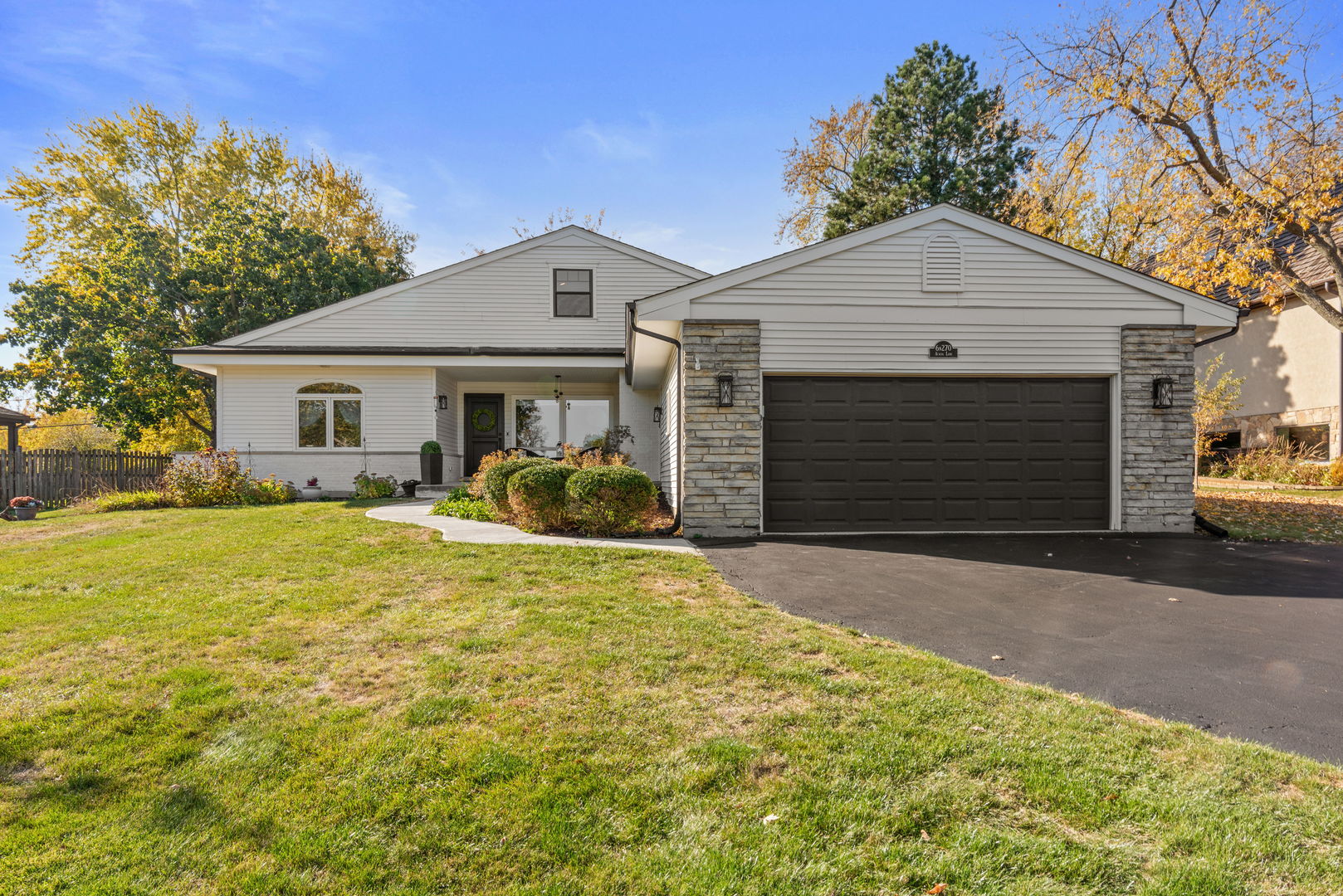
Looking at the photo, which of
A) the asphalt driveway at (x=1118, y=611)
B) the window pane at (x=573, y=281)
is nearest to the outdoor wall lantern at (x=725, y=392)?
the asphalt driveway at (x=1118, y=611)

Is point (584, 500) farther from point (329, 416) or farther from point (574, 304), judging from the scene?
point (329, 416)

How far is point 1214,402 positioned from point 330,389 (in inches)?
916

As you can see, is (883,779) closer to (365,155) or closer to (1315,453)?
(1315,453)

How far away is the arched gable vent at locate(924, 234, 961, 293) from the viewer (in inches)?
351

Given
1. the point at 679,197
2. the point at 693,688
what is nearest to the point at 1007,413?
the point at 693,688

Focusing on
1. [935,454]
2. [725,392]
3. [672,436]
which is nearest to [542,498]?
[672,436]

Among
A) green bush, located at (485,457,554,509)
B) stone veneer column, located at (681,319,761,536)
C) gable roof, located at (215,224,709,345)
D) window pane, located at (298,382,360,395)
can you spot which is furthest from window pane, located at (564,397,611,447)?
stone veneer column, located at (681,319,761,536)

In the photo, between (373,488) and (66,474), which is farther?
(66,474)

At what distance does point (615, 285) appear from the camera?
16.5 m

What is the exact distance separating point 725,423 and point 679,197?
11.7 meters

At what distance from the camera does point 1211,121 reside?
1305 cm

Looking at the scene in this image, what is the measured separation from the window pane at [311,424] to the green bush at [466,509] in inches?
216

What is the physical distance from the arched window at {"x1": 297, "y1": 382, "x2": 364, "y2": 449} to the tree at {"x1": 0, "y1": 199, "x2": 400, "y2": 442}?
25.2 feet

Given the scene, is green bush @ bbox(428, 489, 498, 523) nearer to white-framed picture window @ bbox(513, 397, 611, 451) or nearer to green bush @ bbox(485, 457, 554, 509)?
green bush @ bbox(485, 457, 554, 509)
